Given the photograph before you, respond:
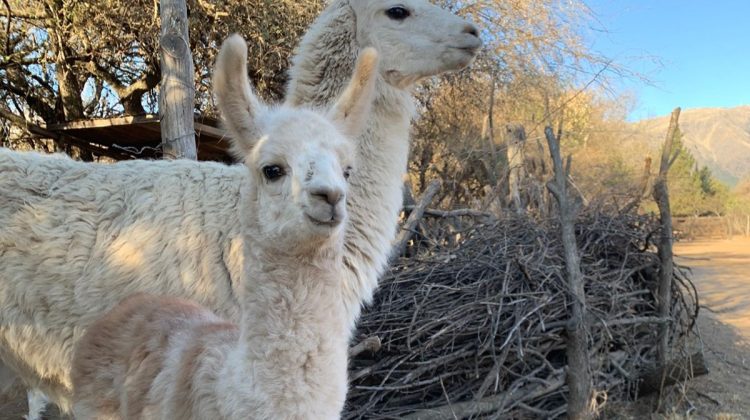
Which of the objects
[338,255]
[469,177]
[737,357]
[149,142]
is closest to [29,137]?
[149,142]

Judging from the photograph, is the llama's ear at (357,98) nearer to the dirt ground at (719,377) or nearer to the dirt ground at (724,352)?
the dirt ground at (719,377)

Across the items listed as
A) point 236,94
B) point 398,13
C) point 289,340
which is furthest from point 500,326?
point 236,94

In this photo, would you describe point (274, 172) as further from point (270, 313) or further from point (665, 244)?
point (665, 244)

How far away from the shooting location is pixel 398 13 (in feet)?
12.5

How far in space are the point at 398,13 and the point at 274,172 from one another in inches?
86.3

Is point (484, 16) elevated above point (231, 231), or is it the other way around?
point (484, 16)

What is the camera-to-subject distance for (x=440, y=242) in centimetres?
659

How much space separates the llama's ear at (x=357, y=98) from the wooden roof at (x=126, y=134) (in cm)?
520

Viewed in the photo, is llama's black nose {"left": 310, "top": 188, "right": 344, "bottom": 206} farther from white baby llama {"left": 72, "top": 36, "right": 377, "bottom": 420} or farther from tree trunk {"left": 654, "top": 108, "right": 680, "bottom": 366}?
tree trunk {"left": 654, "top": 108, "right": 680, "bottom": 366}

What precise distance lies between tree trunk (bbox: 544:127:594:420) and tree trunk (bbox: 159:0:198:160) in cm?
308

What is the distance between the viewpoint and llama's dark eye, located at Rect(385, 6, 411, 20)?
3.79 m

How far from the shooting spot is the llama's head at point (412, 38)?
364 cm

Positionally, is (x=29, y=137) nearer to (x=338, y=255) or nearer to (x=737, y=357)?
(x=338, y=255)

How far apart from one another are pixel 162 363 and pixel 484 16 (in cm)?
976
